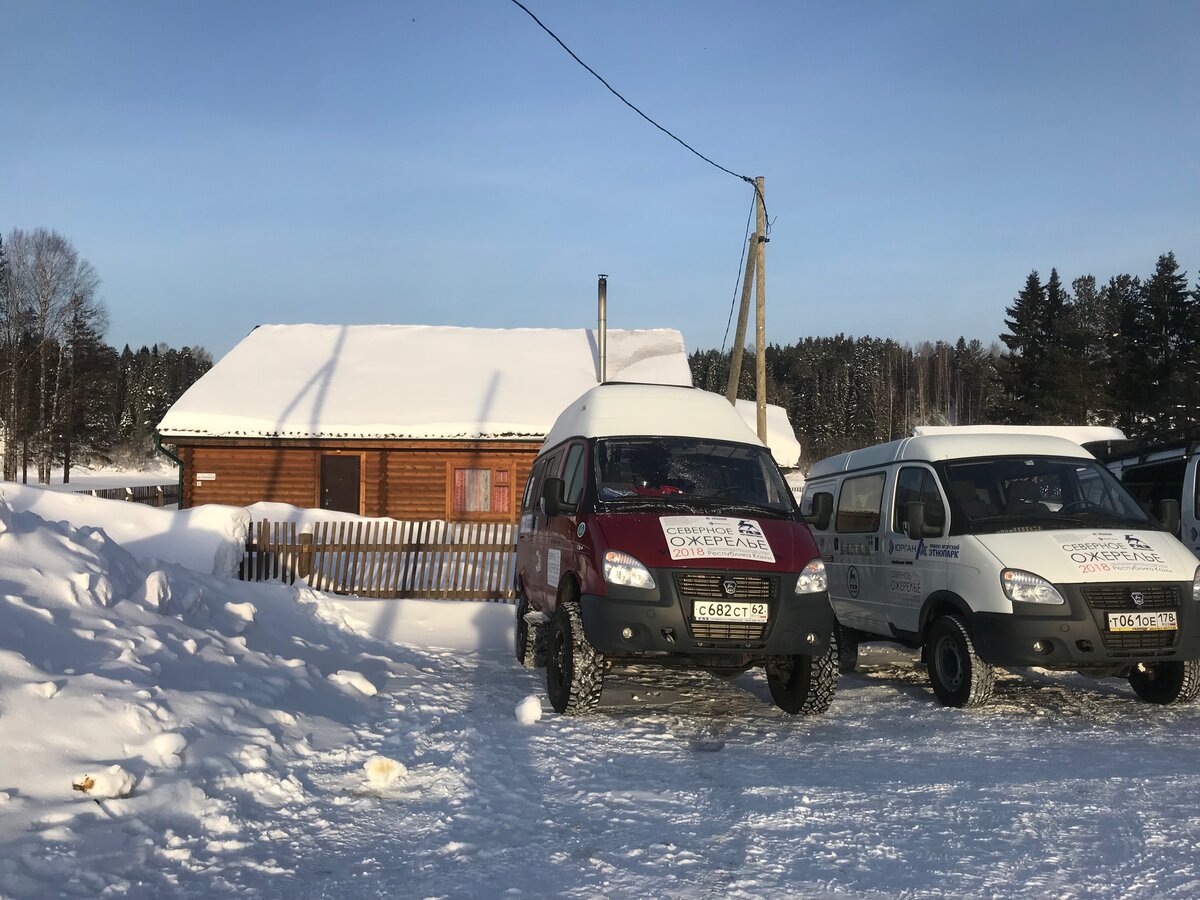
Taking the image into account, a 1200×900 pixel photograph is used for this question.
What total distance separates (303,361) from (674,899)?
81.7 ft

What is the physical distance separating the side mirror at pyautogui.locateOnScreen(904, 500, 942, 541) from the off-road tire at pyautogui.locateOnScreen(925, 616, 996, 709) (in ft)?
2.21

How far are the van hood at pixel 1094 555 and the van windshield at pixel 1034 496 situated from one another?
15 centimetres

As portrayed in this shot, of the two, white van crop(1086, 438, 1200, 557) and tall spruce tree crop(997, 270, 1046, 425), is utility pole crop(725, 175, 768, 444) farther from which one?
tall spruce tree crop(997, 270, 1046, 425)

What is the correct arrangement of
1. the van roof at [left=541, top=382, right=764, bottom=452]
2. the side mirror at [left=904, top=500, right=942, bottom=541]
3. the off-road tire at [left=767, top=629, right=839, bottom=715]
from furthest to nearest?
the van roof at [left=541, top=382, right=764, bottom=452], the side mirror at [left=904, top=500, right=942, bottom=541], the off-road tire at [left=767, top=629, right=839, bottom=715]

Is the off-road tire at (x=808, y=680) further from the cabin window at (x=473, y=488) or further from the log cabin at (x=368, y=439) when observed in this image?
the cabin window at (x=473, y=488)

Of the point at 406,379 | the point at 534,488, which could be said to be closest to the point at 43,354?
the point at 406,379

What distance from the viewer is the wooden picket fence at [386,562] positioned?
14.5m

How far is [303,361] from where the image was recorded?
26547mm

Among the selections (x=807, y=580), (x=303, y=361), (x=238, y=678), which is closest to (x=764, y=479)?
(x=807, y=580)

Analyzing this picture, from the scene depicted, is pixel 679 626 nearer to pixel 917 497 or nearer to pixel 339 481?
pixel 917 497

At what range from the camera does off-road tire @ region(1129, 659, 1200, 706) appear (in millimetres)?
7023

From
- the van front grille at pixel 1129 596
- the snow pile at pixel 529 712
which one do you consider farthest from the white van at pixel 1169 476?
the snow pile at pixel 529 712

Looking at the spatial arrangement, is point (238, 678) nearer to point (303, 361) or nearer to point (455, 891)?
point (455, 891)

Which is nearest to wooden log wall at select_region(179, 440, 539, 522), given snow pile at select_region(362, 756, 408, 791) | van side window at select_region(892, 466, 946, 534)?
van side window at select_region(892, 466, 946, 534)
